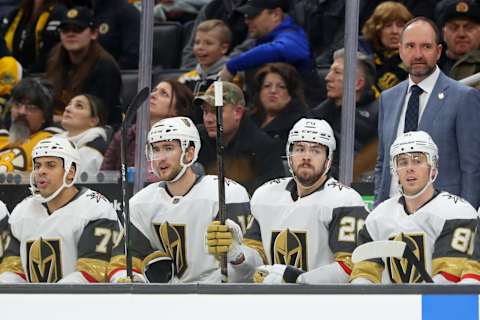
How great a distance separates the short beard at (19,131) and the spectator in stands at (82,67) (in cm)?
17

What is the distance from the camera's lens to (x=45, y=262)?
6.28 meters

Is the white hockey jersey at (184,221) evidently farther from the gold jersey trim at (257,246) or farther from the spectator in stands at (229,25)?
the spectator in stands at (229,25)

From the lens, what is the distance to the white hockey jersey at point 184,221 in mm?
6234

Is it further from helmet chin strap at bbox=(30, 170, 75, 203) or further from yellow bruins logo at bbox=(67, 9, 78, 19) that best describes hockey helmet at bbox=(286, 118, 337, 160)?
yellow bruins logo at bbox=(67, 9, 78, 19)

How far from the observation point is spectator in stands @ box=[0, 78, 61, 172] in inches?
287

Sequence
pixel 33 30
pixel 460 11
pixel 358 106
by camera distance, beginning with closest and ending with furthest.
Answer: pixel 358 106 → pixel 460 11 → pixel 33 30

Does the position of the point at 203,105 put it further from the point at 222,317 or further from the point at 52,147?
the point at 222,317

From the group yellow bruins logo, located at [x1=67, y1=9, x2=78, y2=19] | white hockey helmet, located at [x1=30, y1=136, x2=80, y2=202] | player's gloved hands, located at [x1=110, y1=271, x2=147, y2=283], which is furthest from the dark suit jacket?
yellow bruins logo, located at [x1=67, y1=9, x2=78, y2=19]

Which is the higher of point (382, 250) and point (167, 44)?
point (167, 44)

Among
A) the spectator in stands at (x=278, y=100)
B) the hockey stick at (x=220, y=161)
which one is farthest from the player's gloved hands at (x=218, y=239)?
the spectator in stands at (x=278, y=100)

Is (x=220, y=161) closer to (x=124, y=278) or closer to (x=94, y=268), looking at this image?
(x=124, y=278)

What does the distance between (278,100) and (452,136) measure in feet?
3.57

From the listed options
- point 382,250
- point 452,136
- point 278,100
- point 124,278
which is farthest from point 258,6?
point 382,250

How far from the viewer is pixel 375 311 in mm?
4656
